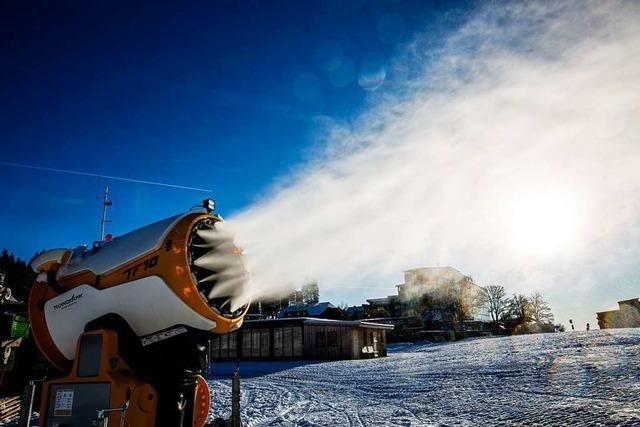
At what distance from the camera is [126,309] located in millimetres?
4332

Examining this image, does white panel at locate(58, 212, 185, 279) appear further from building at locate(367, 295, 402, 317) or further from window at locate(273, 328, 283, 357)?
building at locate(367, 295, 402, 317)

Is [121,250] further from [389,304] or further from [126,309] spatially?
[389,304]

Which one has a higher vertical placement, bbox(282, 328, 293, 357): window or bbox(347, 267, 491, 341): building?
bbox(347, 267, 491, 341): building

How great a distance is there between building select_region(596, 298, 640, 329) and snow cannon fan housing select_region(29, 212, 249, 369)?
55638 mm

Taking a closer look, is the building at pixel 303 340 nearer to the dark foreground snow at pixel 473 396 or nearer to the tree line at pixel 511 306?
the dark foreground snow at pixel 473 396

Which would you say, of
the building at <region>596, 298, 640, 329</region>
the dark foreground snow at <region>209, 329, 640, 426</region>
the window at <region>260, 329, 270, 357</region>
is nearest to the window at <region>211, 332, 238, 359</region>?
the window at <region>260, 329, 270, 357</region>

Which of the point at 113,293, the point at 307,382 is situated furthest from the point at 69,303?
the point at 307,382

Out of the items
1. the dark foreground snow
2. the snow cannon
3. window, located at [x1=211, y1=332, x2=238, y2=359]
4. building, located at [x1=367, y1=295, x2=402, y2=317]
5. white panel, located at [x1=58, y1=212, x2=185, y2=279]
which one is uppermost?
building, located at [x1=367, y1=295, x2=402, y2=317]

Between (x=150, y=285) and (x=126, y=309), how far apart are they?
1.41 ft

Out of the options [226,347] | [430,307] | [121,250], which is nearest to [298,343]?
[226,347]

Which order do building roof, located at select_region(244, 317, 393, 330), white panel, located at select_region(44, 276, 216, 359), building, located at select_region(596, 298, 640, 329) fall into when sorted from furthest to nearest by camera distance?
building, located at select_region(596, 298, 640, 329)
building roof, located at select_region(244, 317, 393, 330)
white panel, located at select_region(44, 276, 216, 359)

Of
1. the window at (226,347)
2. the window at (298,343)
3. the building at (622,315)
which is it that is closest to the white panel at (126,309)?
the window at (298,343)

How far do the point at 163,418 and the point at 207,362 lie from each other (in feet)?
2.59

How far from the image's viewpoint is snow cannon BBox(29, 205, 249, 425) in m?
4.00
